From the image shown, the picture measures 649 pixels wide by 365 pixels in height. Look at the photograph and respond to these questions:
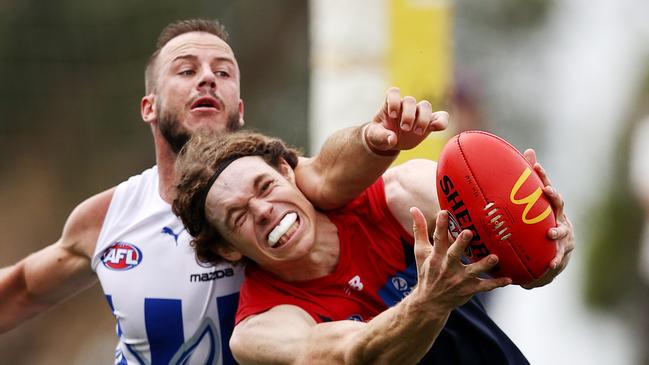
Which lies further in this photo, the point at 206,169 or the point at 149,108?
the point at 149,108

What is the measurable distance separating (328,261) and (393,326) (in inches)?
32.4

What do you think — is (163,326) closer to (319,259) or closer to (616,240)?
(319,259)

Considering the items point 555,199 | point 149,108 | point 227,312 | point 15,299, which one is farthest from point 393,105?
point 15,299

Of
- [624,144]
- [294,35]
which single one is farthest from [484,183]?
[294,35]

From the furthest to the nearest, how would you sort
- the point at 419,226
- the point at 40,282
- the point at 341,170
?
the point at 40,282 → the point at 341,170 → the point at 419,226

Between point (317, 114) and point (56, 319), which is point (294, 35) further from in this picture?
point (317, 114)

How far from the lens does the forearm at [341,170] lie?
4973 mm

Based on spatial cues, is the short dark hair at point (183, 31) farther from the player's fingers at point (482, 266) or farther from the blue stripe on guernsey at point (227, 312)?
the player's fingers at point (482, 266)

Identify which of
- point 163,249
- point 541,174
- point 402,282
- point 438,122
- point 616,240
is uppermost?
point 438,122

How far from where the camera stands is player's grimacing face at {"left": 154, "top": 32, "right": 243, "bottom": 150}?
604 cm

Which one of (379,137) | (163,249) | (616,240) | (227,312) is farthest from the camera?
(616,240)

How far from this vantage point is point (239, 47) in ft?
59.0

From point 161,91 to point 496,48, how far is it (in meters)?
12.3

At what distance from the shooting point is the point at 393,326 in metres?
4.54
